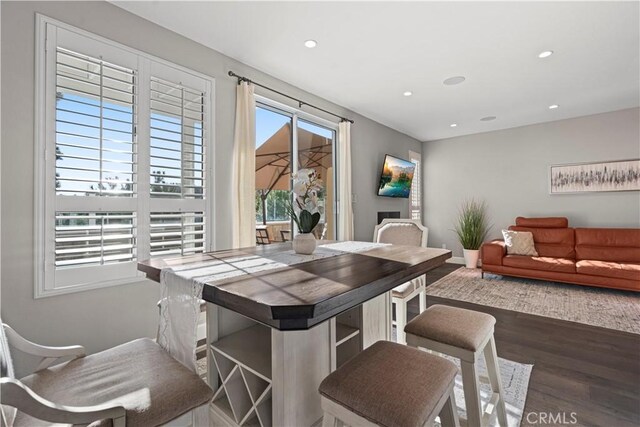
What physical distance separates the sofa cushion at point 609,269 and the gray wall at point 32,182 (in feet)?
15.3

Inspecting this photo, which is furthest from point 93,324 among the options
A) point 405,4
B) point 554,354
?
point 554,354

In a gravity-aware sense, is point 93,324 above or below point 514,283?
above

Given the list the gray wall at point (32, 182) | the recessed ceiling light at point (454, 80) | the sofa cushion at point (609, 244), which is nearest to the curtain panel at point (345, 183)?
the recessed ceiling light at point (454, 80)

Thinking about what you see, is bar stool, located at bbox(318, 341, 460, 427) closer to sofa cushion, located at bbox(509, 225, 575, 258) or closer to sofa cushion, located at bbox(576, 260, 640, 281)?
sofa cushion, located at bbox(576, 260, 640, 281)

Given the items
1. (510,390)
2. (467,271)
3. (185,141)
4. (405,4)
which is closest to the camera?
(510,390)

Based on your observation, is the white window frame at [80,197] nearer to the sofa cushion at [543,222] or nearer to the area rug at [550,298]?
the area rug at [550,298]

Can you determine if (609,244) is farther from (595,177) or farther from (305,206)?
(305,206)

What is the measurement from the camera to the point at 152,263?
54.3 inches

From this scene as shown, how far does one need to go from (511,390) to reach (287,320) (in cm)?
184

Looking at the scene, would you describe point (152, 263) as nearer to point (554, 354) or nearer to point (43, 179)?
point (43, 179)

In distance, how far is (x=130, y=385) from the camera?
99 cm

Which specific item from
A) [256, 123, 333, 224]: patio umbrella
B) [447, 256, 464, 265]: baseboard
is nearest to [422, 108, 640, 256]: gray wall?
[447, 256, 464, 265]: baseboard

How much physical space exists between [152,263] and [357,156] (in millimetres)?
3723

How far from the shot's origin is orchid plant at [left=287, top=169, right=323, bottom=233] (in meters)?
1.58
